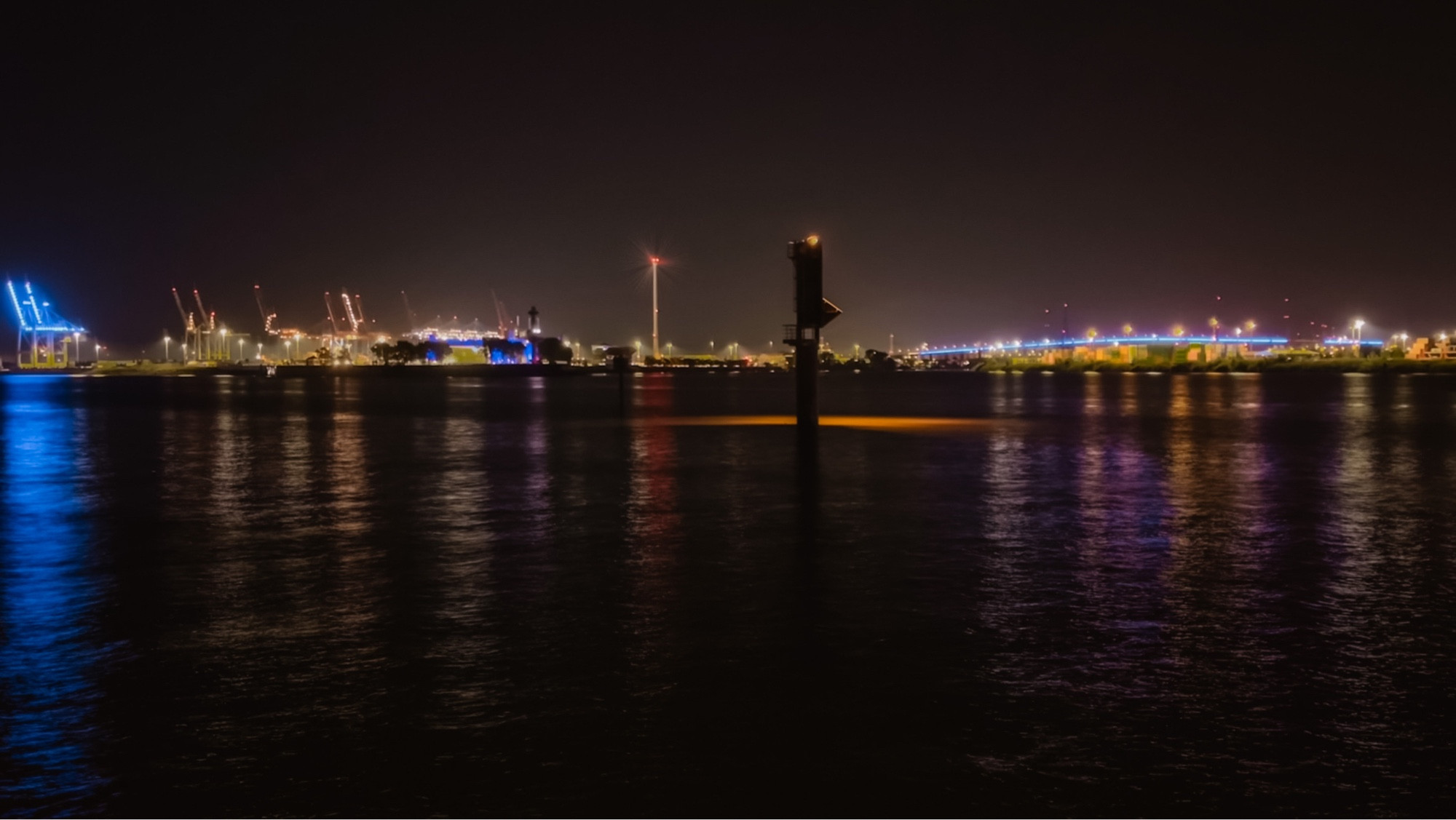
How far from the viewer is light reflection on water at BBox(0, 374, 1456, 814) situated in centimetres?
545

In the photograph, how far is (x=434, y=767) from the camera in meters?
5.57

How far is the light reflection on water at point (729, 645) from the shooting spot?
5453mm

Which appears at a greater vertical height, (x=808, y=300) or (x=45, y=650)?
(x=808, y=300)

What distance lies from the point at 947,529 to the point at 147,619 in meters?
8.63

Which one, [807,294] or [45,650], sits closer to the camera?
[45,650]

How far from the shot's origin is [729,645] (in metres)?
7.97

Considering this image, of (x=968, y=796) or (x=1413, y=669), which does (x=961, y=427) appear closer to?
(x=1413, y=669)

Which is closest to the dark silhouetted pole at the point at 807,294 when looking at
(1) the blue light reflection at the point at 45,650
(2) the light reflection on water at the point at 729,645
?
(2) the light reflection on water at the point at 729,645

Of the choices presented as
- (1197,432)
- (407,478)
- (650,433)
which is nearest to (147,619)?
(407,478)

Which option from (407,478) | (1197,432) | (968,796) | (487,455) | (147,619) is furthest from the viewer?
(1197,432)

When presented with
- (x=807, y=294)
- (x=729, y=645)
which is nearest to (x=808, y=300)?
(x=807, y=294)

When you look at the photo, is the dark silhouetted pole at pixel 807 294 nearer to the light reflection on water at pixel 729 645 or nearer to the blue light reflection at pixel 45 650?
the light reflection on water at pixel 729 645

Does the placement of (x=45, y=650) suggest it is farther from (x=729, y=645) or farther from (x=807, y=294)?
(x=807, y=294)

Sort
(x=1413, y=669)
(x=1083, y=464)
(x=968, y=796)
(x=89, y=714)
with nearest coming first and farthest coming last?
(x=968, y=796), (x=89, y=714), (x=1413, y=669), (x=1083, y=464)
